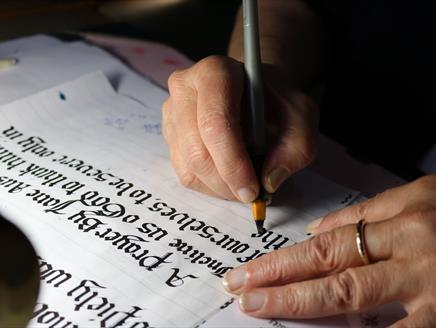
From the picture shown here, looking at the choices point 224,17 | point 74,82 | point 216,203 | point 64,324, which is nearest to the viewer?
point 64,324

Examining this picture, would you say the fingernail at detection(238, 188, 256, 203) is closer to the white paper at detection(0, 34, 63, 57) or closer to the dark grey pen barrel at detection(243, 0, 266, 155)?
the dark grey pen barrel at detection(243, 0, 266, 155)

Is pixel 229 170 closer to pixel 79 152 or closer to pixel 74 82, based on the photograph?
pixel 79 152

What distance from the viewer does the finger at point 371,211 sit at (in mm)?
482

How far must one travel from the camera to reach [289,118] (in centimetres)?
54

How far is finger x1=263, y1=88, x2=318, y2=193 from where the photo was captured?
1.69 ft

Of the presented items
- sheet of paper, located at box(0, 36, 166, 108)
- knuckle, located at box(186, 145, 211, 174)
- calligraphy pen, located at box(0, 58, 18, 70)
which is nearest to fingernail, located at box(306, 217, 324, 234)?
knuckle, located at box(186, 145, 211, 174)

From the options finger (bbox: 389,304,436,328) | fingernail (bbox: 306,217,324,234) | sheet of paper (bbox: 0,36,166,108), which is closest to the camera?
finger (bbox: 389,304,436,328)

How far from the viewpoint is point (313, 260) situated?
0.44 m

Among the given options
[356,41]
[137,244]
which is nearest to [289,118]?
[137,244]

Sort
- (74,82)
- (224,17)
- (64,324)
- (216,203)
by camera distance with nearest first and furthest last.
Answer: (64,324), (216,203), (74,82), (224,17)

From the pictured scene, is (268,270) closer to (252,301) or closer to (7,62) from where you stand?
(252,301)

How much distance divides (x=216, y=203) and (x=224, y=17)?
646 millimetres

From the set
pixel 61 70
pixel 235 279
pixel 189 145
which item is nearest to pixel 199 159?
pixel 189 145

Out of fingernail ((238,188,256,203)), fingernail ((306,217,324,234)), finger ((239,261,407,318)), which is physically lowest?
fingernail ((306,217,324,234))
